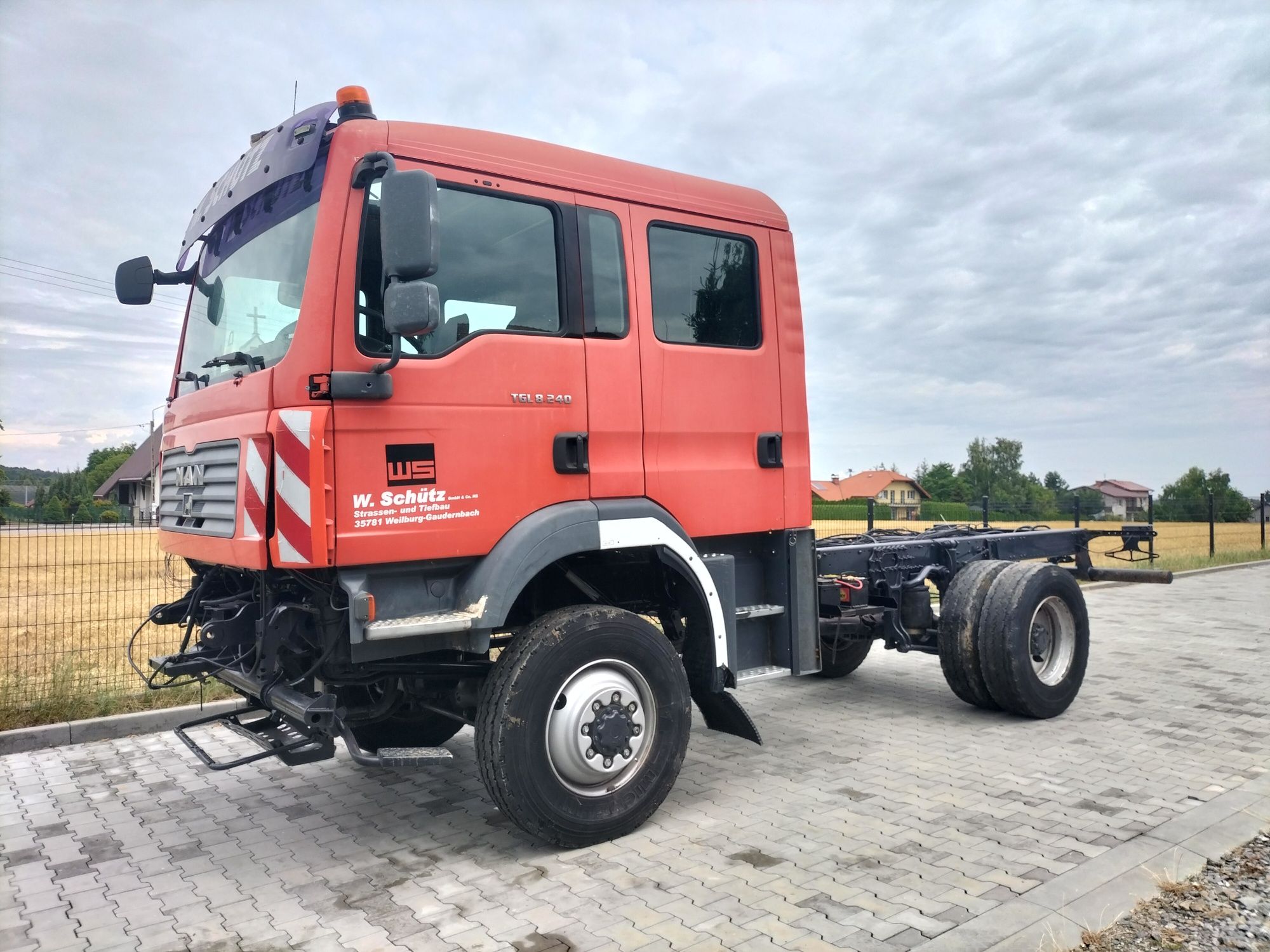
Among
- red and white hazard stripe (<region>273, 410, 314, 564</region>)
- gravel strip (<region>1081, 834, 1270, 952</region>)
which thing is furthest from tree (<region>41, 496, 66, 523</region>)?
gravel strip (<region>1081, 834, 1270, 952</region>)

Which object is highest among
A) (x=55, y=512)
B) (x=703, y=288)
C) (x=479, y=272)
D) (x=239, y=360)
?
(x=703, y=288)

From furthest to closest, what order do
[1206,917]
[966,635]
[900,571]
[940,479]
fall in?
[940,479], [900,571], [966,635], [1206,917]

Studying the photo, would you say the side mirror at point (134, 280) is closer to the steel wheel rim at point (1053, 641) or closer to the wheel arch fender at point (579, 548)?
the wheel arch fender at point (579, 548)

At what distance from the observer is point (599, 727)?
13.8 feet

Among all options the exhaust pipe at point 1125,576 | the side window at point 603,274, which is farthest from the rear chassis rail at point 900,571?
the side window at point 603,274

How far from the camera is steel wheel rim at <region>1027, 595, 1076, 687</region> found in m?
6.63

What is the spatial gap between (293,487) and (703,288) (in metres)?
2.53

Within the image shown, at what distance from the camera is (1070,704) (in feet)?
22.6

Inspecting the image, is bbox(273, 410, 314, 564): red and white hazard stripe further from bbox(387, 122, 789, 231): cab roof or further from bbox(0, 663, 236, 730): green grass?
bbox(0, 663, 236, 730): green grass

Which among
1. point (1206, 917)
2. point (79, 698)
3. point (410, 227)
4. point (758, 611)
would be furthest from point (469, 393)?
point (79, 698)

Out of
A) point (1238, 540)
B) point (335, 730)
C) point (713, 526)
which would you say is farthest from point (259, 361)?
point (1238, 540)

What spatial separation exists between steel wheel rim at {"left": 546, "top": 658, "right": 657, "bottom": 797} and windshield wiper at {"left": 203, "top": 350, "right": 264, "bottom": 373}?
2009 mm

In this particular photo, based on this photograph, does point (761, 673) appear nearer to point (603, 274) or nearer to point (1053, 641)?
point (603, 274)

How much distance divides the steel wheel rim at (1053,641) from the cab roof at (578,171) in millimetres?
3528
